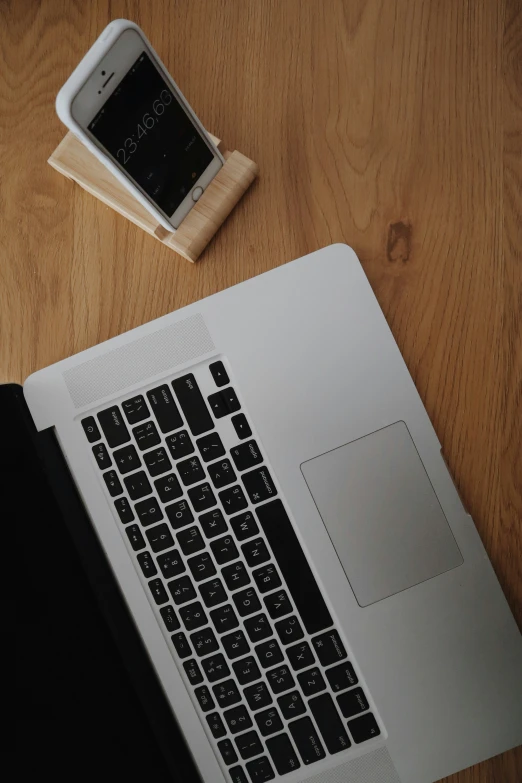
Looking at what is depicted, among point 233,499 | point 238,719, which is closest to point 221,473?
point 233,499

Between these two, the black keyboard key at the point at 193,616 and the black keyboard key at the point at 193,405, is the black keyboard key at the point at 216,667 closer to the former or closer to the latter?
the black keyboard key at the point at 193,616

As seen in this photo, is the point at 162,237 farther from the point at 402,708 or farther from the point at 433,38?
the point at 402,708

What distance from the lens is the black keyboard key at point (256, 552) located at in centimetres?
65

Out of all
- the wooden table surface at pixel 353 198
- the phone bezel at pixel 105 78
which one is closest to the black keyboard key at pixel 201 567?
the wooden table surface at pixel 353 198

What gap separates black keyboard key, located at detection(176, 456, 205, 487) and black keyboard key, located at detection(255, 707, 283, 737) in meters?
0.23

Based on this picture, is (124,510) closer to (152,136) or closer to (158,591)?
(158,591)

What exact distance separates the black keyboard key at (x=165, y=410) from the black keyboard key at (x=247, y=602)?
17 cm

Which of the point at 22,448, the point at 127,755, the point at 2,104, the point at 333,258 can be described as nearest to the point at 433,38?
the point at 333,258

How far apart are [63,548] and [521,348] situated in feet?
1.57

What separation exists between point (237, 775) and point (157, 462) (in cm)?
30

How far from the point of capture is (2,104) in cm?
73

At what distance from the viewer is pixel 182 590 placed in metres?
0.65

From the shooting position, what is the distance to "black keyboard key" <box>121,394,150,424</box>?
0.66 m

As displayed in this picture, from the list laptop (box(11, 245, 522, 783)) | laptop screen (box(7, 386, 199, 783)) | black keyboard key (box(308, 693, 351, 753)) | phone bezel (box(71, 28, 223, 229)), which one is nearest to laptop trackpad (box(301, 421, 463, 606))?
laptop (box(11, 245, 522, 783))
